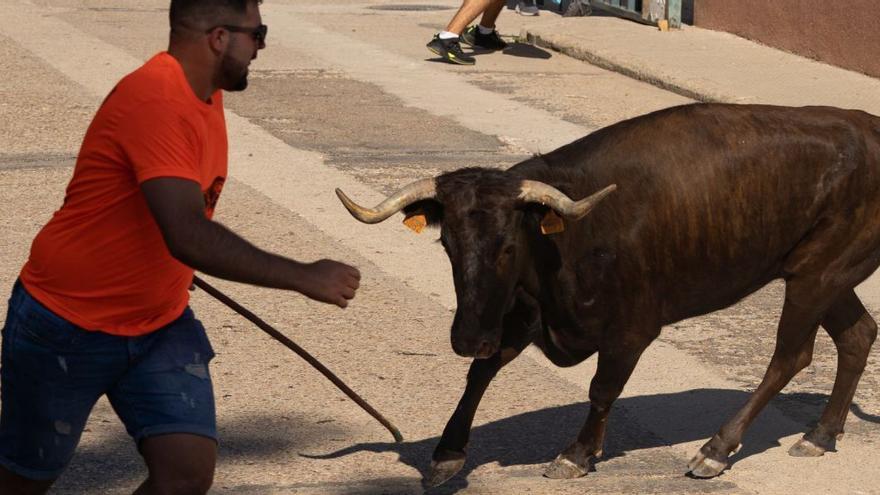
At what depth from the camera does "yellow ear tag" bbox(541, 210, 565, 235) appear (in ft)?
19.5

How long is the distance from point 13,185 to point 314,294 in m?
6.84

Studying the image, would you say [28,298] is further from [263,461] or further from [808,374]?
[808,374]

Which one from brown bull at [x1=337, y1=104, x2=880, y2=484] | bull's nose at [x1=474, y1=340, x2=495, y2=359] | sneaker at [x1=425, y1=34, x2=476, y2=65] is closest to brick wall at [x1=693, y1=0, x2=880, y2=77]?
sneaker at [x1=425, y1=34, x2=476, y2=65]

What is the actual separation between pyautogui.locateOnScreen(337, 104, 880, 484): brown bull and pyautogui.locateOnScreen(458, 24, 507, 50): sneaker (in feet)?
32.8

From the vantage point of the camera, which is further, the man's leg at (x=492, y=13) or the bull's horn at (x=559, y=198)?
the man's leg at (x=492, y=13)

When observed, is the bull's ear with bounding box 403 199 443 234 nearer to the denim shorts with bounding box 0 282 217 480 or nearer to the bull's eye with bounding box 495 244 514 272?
the bull's eye with bounding box 495 244 514 272

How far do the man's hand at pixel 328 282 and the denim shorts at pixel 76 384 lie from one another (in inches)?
19.6

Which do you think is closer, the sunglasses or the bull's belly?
the sunglasses

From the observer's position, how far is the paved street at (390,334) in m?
6.41

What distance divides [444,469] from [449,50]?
391 inches

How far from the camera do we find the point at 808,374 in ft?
25.1

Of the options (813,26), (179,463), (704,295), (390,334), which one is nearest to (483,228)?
(704,295)

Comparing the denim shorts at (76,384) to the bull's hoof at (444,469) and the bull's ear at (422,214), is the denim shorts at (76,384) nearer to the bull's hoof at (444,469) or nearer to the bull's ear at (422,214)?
the bull's ear at (422,214)

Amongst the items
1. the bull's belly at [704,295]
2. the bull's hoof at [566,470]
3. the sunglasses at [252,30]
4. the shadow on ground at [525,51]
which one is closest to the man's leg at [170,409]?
the sunglasses at [252,30]
